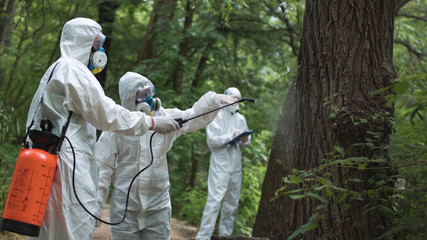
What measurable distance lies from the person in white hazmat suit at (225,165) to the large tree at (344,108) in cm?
315

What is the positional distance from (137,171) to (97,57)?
3.54 ft

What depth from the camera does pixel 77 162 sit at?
116 inches

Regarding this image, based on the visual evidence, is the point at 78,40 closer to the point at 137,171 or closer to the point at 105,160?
the point at 105,160

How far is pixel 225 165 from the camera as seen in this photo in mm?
6766

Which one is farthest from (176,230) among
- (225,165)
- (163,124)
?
(163,124)

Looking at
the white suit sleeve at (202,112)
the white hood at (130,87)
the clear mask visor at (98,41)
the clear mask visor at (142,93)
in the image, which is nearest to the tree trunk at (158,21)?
the white hood at (130,87)

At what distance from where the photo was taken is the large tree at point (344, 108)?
9.78ft

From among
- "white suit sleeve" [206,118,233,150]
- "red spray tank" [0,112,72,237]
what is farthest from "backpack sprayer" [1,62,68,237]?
"white suit sleeve" [206,118,233,150]

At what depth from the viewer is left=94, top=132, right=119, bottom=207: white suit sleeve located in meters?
3.73

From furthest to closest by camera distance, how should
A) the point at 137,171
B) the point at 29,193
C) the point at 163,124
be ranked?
the point at 137,171, the point at 163,124, the point at 29,193

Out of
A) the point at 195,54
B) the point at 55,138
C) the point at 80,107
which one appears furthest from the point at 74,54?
the point at 195,54

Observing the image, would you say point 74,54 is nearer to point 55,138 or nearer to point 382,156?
point 55,138

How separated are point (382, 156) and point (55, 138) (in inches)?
89.5

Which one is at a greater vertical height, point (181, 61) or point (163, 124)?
point (181, 61)
